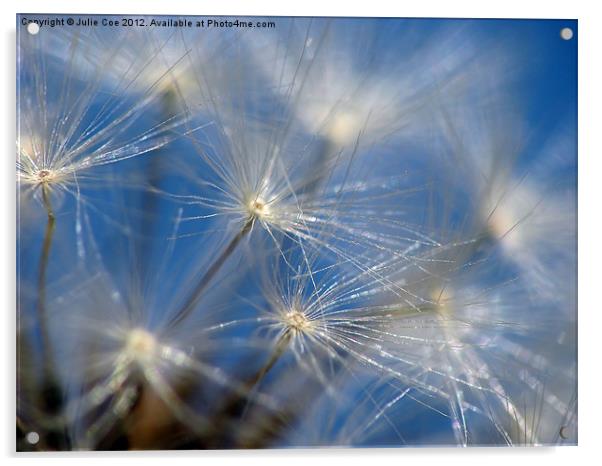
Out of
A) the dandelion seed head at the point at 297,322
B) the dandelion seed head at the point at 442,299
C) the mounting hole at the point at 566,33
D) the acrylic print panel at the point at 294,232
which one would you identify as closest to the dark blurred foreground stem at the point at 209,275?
the acrylic print panel at the point at 294,232

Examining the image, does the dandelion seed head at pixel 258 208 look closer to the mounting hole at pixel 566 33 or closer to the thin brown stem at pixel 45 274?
the thin brown stem at pixel 45 274

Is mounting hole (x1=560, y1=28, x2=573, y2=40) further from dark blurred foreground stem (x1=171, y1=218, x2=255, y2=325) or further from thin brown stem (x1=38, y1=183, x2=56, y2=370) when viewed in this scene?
thin brown stem (x1=38, y1=183, x2=56, y2=370)

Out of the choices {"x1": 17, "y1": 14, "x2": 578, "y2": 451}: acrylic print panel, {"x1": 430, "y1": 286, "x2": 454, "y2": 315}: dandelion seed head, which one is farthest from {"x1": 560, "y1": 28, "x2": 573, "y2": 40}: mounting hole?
{"x1": 430, "y1": 286, "x2": 454, "y2": 315}: dandelion seed head

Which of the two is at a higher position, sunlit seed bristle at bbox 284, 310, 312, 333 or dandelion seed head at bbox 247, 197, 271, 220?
dandelion seed head at bbox 247, 197, 271, 220

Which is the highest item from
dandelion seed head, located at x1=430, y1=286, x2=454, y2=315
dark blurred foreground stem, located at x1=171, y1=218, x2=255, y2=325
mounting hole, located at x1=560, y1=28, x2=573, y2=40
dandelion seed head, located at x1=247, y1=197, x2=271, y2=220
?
mounting hole, located at x1=560, y1=28, x2=573, y2=40

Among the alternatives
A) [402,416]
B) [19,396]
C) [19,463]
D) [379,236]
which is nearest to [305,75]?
[379,236]

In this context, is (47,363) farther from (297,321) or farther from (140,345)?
(297,321)

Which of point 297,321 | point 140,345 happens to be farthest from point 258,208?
point 140,345
